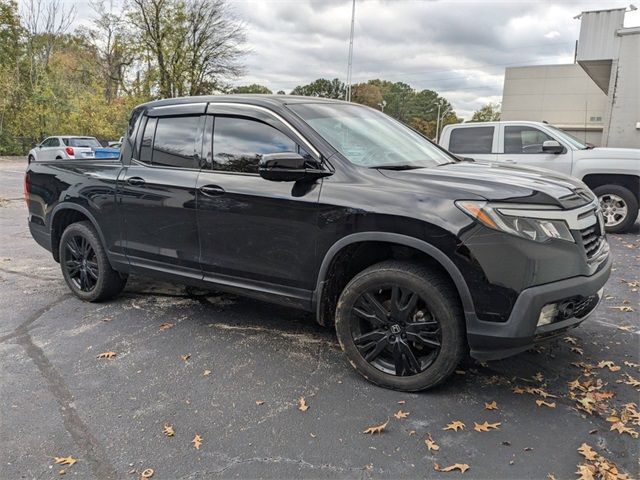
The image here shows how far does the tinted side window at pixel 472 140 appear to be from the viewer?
30.0ft

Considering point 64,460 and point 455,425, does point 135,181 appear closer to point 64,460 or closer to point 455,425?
point 64,460

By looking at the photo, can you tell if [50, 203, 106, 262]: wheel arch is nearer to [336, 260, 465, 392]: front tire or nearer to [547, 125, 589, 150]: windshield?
[336, 260, 465, 392]: front tire

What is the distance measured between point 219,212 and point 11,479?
205cm

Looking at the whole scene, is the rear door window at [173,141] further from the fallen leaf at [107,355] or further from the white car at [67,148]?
the white car at [67,148]

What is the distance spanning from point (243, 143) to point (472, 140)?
257 inches

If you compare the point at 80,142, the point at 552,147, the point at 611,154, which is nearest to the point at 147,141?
the point at 552,147

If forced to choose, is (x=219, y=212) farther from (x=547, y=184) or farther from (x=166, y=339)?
(x=547, y=184)

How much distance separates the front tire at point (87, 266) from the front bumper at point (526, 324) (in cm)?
346

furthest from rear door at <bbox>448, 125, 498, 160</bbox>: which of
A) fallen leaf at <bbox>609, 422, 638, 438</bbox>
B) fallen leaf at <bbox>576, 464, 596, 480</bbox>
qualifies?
fallen leaf at <bbox>576, 464, 596, 480</bbox>

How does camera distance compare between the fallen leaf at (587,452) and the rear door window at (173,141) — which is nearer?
the fallen leaf at (587,452)

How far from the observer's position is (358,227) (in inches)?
125

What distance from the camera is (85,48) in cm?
4159

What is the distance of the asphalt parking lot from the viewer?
2561 mm

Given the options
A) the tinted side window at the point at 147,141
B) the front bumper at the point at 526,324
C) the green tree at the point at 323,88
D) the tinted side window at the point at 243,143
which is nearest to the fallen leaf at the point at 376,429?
the front bumper at the point at 526,324
